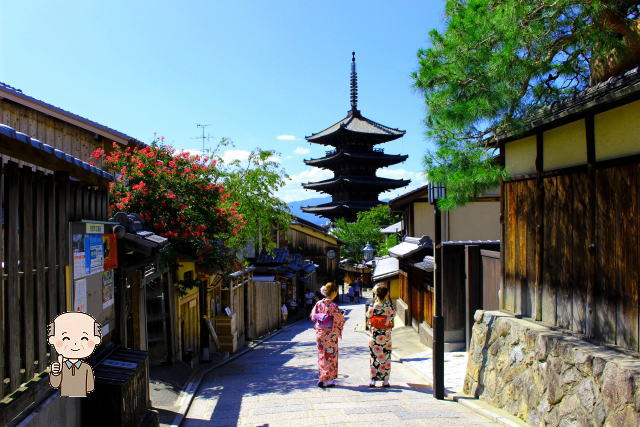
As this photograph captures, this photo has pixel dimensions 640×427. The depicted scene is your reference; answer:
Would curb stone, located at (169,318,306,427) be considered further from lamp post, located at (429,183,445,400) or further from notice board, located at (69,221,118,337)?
lamp post, located at (429,183,445,400)

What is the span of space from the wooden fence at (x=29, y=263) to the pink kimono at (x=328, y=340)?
4.43 m

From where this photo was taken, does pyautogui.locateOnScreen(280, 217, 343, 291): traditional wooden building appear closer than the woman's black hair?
No

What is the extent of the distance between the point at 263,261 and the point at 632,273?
20.9m

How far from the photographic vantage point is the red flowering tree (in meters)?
10.9

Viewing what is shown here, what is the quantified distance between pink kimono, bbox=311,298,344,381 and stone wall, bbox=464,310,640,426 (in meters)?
2.07

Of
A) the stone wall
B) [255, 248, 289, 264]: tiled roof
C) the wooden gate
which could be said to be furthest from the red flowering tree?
[255, 248, 289, 264]: tiled roof

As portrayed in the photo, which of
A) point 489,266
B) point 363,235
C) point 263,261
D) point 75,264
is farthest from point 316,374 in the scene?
point 363,235

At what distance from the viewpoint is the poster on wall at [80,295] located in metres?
5.16

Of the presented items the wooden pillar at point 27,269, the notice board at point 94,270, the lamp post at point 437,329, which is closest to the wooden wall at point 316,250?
the lamp post at point 437,329

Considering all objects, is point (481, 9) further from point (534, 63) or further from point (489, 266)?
point (489, 266)

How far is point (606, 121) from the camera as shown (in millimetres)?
5438

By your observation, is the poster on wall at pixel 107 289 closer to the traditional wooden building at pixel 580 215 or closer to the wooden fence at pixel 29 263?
the wooden fence at pixel 29 263

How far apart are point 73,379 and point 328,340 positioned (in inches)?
223

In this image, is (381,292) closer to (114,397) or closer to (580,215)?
(580,215)
